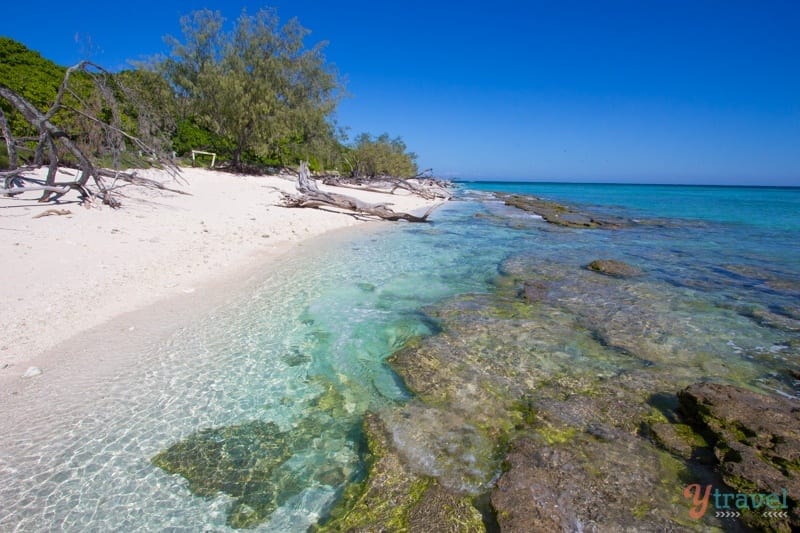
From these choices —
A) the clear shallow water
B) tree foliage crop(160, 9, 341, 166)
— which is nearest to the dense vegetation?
tree foliage crop(160, 9, 341, 166)

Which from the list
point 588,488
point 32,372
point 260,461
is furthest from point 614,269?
point 32,372

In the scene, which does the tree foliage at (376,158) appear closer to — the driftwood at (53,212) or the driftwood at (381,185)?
the driftwood at (381,185)

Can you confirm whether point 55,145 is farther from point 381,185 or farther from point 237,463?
point 381,185

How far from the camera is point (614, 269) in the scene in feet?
32.7

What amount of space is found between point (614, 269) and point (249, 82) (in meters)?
25.9

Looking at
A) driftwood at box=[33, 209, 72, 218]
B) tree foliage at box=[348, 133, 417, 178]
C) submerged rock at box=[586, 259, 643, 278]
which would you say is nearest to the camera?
driftwood at box=[33, 209, 72, 218]

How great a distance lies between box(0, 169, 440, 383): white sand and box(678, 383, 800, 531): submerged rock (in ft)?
21.5

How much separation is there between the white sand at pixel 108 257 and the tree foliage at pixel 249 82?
1366 cm

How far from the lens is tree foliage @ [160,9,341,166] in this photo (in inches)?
1030

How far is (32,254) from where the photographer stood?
6.92 meters

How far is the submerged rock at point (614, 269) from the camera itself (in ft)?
31.9

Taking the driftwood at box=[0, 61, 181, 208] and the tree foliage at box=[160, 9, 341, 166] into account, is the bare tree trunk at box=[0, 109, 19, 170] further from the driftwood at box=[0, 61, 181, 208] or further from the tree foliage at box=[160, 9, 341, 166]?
the tree foliage at box=[160, 9, 341, 166]

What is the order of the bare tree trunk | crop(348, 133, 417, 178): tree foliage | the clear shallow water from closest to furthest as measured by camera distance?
the clear shallow water → the bare tree trunk → crop(348, 133, 417, 178): tree foliage

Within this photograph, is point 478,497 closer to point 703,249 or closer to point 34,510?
point 34,510
